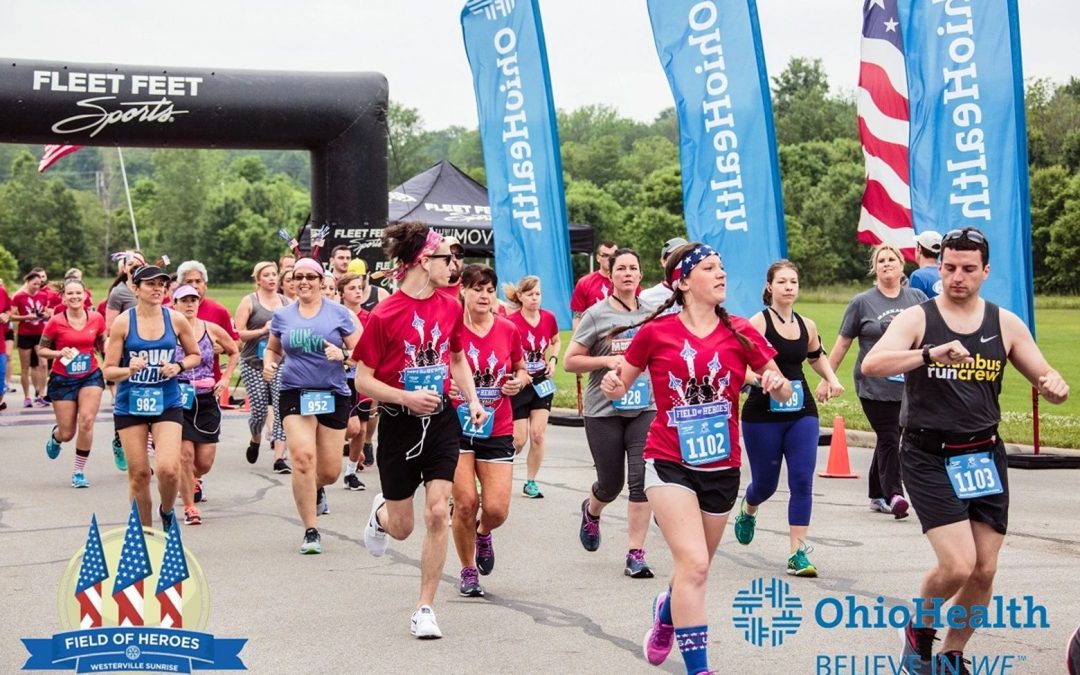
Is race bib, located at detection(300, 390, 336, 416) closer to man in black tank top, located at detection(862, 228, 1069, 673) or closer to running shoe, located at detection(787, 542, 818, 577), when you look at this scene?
running shoe, located at detection(787, 542, 818, 577)

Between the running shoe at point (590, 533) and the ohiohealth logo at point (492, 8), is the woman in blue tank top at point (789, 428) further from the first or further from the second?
the ohiohealth logo at point (492, 8)

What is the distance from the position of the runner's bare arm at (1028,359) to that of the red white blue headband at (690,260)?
1.28 meters

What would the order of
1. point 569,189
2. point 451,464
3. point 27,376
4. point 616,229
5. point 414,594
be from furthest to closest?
point 569,189, point 616,229, point 27,376, point 414,594, point 451,464

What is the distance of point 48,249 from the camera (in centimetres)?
9662

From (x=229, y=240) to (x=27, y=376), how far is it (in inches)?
3219

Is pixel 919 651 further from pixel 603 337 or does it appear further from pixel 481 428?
A: pixel 603 337

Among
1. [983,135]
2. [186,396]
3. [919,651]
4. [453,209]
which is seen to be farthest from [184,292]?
[453,209]

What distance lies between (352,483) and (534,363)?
2299 millimetres

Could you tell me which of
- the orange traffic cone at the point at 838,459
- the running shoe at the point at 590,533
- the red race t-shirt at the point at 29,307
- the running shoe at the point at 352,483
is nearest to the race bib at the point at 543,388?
the running shoe at the point at 352,483

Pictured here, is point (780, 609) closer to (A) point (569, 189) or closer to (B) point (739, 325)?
(B) point (739, 325)

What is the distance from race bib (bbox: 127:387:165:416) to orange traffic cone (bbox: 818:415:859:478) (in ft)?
20.5

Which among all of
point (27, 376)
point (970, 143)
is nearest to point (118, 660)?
point (970, 143)

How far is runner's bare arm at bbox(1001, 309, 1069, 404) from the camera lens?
18.7 feet

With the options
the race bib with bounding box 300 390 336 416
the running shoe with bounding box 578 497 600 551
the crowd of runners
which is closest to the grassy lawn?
the crowd of runners
